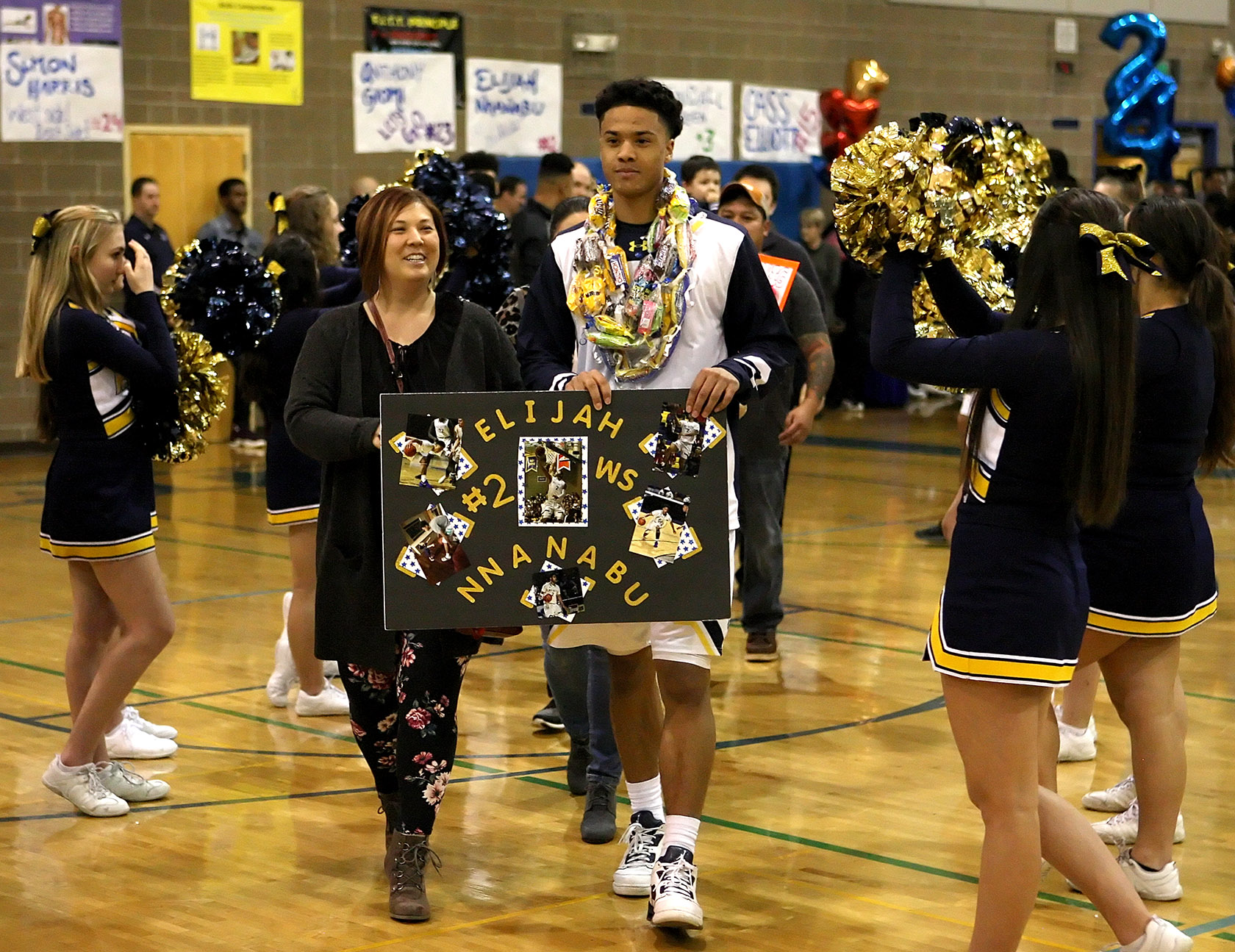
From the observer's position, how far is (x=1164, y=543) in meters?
3.71

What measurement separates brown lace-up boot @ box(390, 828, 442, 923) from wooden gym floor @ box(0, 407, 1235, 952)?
5 centimetres

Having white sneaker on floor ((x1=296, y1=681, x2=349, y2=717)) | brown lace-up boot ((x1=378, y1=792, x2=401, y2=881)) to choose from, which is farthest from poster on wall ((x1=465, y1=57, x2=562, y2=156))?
brown lace-up boot ((x1=378, y1=792, x2=401, y2=881))

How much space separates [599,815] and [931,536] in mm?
4957

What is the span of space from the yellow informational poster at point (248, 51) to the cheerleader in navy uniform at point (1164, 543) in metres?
10.4

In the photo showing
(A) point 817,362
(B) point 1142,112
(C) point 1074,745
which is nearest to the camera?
(C) point 1074,745

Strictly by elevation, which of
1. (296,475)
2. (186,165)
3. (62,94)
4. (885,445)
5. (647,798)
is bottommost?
(885,445)

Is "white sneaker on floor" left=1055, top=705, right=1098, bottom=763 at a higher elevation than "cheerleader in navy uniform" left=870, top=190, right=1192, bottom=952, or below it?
below

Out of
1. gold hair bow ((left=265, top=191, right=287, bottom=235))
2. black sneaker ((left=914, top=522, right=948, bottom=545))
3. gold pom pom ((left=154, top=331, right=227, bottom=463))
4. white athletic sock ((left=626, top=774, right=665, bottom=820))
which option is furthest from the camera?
black sneaker ((left=914, top=522, right=948, bottom=545))

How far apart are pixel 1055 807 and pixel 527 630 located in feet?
13.3

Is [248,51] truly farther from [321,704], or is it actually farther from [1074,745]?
[1074,745]

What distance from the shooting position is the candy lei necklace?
142 inches

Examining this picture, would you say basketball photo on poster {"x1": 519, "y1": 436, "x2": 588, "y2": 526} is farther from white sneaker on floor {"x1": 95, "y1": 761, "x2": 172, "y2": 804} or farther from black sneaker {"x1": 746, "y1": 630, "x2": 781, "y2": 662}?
black sneaker {"x1": 746, "y1": 630, "x2": 781, "y2": 662}

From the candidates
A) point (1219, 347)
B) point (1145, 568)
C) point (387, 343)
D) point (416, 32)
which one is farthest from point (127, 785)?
point (416, 32)

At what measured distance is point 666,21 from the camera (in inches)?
608
